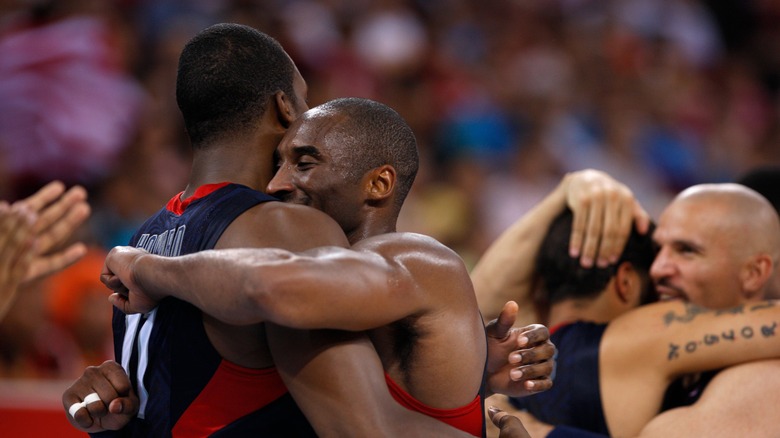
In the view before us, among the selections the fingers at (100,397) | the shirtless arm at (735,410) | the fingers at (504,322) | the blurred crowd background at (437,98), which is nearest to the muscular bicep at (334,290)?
the fingers at (504,322)

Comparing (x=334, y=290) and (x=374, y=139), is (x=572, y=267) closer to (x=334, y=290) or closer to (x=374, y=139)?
(x=374, y=139)

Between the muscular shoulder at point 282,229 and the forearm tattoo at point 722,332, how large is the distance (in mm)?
1657

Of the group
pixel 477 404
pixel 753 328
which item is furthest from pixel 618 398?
pixel 477 404

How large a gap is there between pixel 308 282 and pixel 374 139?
0.68m

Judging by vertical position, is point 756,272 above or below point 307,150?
below

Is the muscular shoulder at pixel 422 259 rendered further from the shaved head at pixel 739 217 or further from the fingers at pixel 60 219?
the fingers at pixel 60 219

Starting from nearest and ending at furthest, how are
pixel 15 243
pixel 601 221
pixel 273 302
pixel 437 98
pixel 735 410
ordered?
pixel 273 302
pixel 735 410
pixel 15 243
pixel 601 221
pixel 437 98

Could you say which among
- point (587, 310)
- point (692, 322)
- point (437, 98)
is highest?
point (692, 322)

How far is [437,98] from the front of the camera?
31.6ft

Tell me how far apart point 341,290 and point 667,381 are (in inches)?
74.3

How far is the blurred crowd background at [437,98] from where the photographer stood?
6.93m

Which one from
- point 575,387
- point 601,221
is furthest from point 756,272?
point 575,387

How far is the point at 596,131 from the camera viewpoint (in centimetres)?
1003

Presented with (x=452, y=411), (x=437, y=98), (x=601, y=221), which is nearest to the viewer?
(x=452, y=411)
